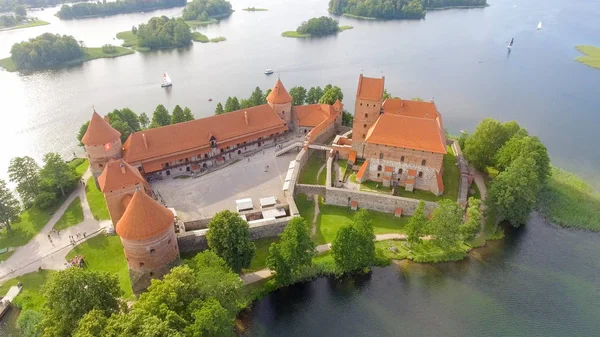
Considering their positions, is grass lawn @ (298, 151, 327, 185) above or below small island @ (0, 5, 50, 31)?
below

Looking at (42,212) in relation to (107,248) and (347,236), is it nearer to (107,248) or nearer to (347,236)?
(107,248)

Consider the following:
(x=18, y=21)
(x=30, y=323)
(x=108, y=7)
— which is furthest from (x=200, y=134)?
(x=108, y=7)

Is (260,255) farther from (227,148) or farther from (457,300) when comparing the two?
(227,148)

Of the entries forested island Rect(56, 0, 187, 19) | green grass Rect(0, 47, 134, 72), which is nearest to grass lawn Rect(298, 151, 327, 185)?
green grass Rect(0, 47, 134, 72)

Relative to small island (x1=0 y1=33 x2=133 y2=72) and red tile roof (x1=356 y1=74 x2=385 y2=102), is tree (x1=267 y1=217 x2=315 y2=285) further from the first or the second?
small island (x1=0 y1=33 x2=133 y2=72)

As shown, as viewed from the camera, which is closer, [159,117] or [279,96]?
[279,96]

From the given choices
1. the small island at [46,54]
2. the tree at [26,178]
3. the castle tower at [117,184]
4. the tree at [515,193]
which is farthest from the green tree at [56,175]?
the small island at [46,54]
